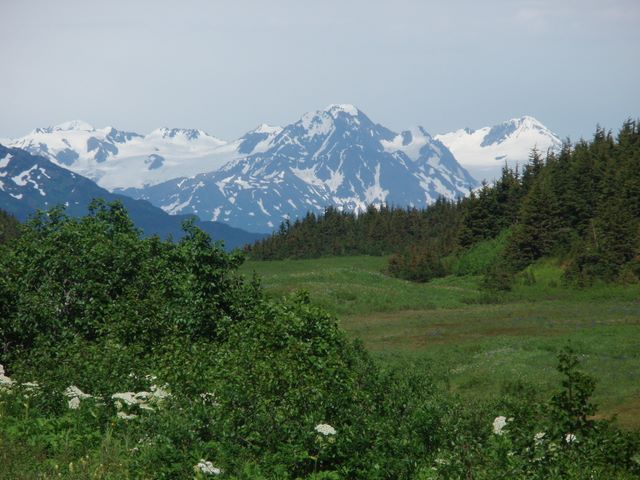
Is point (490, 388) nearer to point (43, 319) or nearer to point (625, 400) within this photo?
point (625, 400)

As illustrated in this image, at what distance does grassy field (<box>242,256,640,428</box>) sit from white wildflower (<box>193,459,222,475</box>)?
7.72m

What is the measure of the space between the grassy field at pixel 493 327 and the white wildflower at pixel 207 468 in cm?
772

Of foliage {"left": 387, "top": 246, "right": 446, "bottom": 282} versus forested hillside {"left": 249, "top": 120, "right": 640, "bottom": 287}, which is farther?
foliage {"left": 387, "top": 246, "right": 446, "bottom": 282}

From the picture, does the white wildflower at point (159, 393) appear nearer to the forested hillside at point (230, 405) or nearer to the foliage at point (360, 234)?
the forested hillside at point (230, 405)

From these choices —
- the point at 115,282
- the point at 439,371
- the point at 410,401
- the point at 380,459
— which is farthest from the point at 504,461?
the point at 439,371

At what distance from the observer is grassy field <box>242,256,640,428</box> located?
1384 inches

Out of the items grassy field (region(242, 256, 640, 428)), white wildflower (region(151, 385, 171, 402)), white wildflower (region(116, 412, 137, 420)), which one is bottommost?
grassy field (region(242, 256, 640, 428))

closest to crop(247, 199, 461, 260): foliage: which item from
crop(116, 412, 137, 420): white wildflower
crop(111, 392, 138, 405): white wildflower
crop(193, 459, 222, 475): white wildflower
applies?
crop(111, 392, 138, 405): white wildflower

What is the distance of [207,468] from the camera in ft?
41.8

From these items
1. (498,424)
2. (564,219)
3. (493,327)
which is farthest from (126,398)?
(564,219)

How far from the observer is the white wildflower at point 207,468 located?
497 inches

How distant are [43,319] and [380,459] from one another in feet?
58.5

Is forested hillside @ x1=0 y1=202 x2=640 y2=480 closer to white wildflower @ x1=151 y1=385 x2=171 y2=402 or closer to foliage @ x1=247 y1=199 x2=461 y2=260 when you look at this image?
white wildflower @ x1=151 y1=385 x2=171 y2=402

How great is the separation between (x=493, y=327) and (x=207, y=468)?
4500cm
